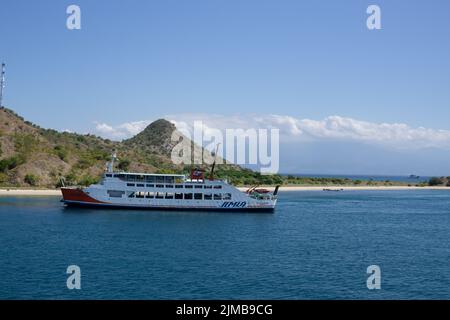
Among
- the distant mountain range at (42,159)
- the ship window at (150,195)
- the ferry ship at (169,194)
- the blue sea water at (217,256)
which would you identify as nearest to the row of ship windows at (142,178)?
the ferry ship at (169,194)

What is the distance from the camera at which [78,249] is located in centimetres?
4522

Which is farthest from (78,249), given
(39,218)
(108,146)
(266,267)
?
(108,146)

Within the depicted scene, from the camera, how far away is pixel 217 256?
43.9 meters

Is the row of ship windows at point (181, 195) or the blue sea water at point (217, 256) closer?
the blue sea water at point (217, 256)

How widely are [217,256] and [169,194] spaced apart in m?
45.4

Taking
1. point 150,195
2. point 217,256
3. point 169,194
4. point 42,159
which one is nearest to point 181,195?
point 169,194

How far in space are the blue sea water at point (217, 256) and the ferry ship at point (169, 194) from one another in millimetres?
10384

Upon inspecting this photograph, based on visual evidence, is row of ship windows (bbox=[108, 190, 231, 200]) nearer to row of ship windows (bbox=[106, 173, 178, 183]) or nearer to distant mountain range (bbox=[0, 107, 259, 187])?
row of ship windows (bbox=[106, 173, 178, 183])

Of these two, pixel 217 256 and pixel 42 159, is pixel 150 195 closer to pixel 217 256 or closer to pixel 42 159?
pixel 217 256

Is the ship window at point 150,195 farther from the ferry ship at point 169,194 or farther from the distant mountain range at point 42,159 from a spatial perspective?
the distant mountain range at point 42,159

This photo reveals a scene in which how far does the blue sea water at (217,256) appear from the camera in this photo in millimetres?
32031

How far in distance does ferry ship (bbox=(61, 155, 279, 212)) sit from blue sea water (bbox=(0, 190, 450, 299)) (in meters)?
10.4

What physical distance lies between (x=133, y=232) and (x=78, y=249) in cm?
1387
